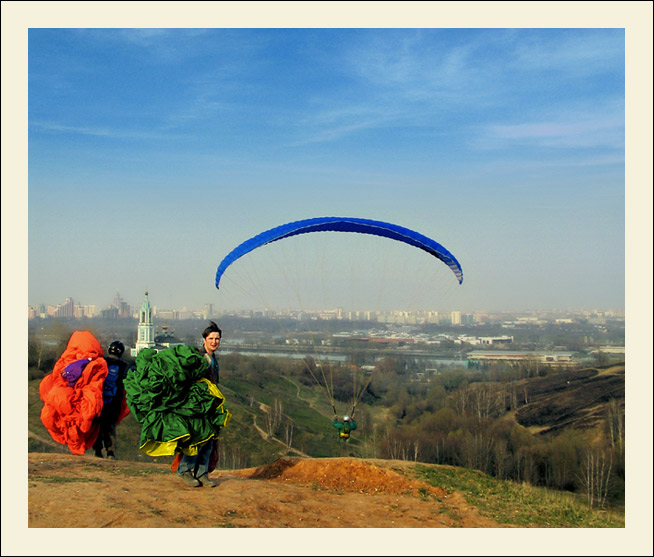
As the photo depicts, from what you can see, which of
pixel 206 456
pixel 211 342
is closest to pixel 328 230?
pixel 211 342

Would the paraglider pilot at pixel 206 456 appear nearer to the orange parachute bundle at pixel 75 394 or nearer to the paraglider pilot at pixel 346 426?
the orange parachute bundle at pixel 75 394

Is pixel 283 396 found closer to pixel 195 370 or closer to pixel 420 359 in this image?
pixel 420 359

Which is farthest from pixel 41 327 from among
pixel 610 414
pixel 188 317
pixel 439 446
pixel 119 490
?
pixel 610 414

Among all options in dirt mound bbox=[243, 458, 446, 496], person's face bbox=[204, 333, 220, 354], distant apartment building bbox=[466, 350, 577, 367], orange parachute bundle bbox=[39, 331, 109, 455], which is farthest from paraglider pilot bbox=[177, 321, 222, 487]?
distant apartment building bbox=[466, 350, 577, 367]

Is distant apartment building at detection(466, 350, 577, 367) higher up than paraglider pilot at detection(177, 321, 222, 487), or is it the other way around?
paraglider pilot at detection(177, 321, 222, 487)

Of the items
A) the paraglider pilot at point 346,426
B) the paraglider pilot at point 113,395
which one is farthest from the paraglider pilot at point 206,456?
the paraglider pilot at point 346,426

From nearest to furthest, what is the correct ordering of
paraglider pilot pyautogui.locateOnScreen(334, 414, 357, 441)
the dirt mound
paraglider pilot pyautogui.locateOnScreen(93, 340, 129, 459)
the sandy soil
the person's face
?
the sandy soil
the person's face
paraglider pilot pyautogui.locateOnScreen(93, 340, 129, 459)
the dirt mound
paraglider pilot pyautogui.locateOnScreen(334, 414, 357, 441)

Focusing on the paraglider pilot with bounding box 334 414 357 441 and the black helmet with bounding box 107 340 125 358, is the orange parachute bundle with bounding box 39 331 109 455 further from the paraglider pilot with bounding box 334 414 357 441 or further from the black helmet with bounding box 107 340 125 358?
the paraglider pilot with bounding box 334 414 357 441
